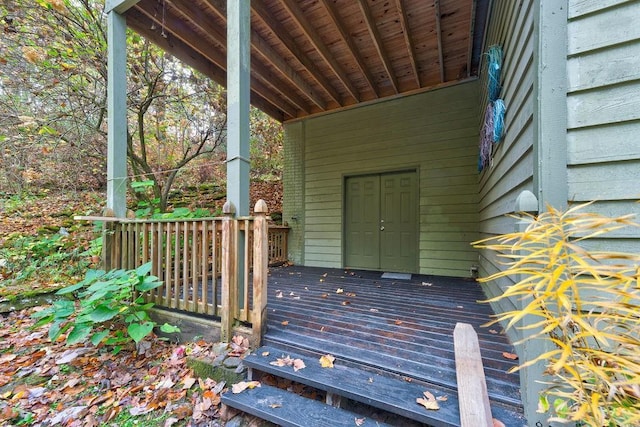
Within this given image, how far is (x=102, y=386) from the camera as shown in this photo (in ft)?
6.44

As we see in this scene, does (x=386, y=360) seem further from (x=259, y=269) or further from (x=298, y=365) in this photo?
(x=259, y=269)

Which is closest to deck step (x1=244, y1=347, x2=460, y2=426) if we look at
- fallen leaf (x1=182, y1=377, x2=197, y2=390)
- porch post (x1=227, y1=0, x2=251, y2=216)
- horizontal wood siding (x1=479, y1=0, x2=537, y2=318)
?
fallen leaf (x1=182, y1=377, x2=197, y2=390)

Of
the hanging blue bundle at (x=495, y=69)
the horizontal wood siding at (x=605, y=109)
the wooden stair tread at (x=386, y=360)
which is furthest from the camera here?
the hanging blue bundle at (x=495, y=69)

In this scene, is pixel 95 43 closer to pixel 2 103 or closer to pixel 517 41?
pixel 2 103

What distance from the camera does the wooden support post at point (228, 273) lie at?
81.7 inches

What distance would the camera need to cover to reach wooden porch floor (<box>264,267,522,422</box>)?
1.55 metres

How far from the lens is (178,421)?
64.2 inches

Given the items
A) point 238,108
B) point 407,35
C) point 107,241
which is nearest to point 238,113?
point 238,108

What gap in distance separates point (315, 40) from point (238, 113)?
2.11 meters

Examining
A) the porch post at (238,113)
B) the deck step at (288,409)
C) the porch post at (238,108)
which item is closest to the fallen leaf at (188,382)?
the deck step at (288,409)

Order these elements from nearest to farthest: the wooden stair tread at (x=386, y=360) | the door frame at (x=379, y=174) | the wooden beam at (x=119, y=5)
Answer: the wooden stair tread at (x=386, y=360) → the wooden beam at (x=119, y=5) → the door frame at (x=379, y=174)

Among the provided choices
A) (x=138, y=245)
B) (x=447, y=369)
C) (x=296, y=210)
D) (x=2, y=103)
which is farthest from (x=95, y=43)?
(x=447, y=369)

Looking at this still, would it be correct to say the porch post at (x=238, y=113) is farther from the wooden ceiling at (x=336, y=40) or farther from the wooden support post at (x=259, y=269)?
the wooden ceiling at (x=336, y=40)

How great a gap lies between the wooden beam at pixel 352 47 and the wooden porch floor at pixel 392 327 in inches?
133
